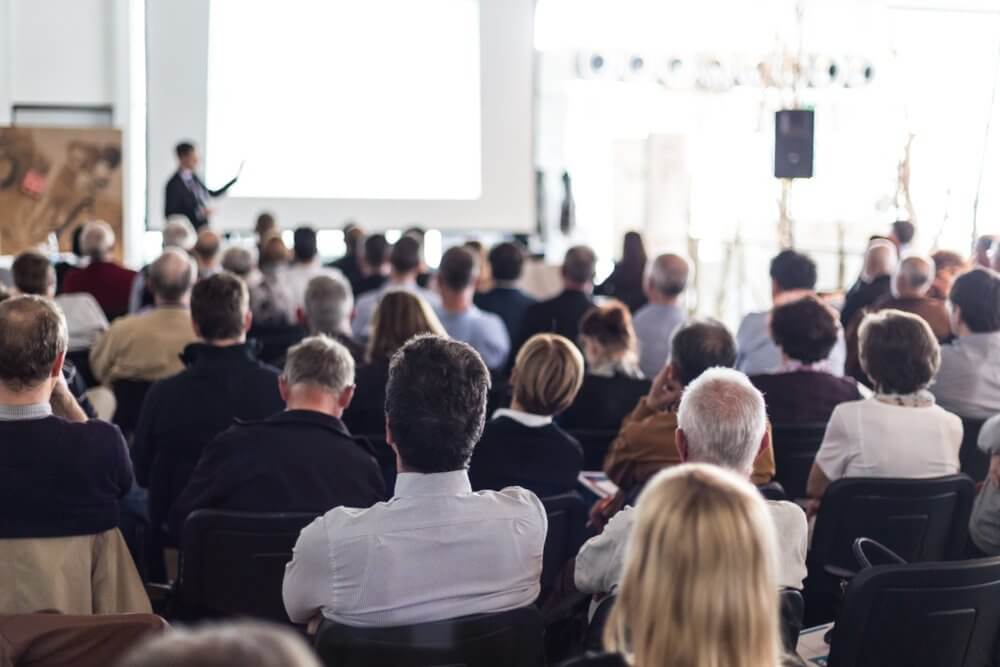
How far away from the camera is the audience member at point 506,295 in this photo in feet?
22.2

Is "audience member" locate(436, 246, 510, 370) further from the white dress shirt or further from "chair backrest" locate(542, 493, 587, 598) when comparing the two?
the white dress shirt

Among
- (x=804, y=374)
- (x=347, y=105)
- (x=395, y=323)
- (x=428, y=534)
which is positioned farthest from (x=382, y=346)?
(x=347, y=105)

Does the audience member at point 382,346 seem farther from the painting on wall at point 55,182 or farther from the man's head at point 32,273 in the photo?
the painting on wall at point 55,182

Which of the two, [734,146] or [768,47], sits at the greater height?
[768,47]

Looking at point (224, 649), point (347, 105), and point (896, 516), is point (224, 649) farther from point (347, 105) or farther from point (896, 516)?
point (347, 105)

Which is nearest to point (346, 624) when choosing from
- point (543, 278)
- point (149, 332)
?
point (149, 332)

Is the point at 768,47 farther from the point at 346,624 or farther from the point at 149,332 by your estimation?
the point at 346,624

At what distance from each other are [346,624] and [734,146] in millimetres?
11722

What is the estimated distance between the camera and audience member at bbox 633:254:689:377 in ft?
19.0

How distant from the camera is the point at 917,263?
18.7ft

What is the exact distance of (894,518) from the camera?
10.4ft

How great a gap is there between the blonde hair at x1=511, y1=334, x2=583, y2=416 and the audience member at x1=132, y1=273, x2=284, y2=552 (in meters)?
0.91

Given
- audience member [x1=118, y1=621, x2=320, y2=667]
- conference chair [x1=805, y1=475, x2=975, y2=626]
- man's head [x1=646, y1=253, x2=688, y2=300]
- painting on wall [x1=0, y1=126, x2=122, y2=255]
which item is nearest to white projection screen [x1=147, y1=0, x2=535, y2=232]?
painting on wall [x1=0, y1=126, x2=122, y2=255]

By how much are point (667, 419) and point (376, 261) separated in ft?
13.4
